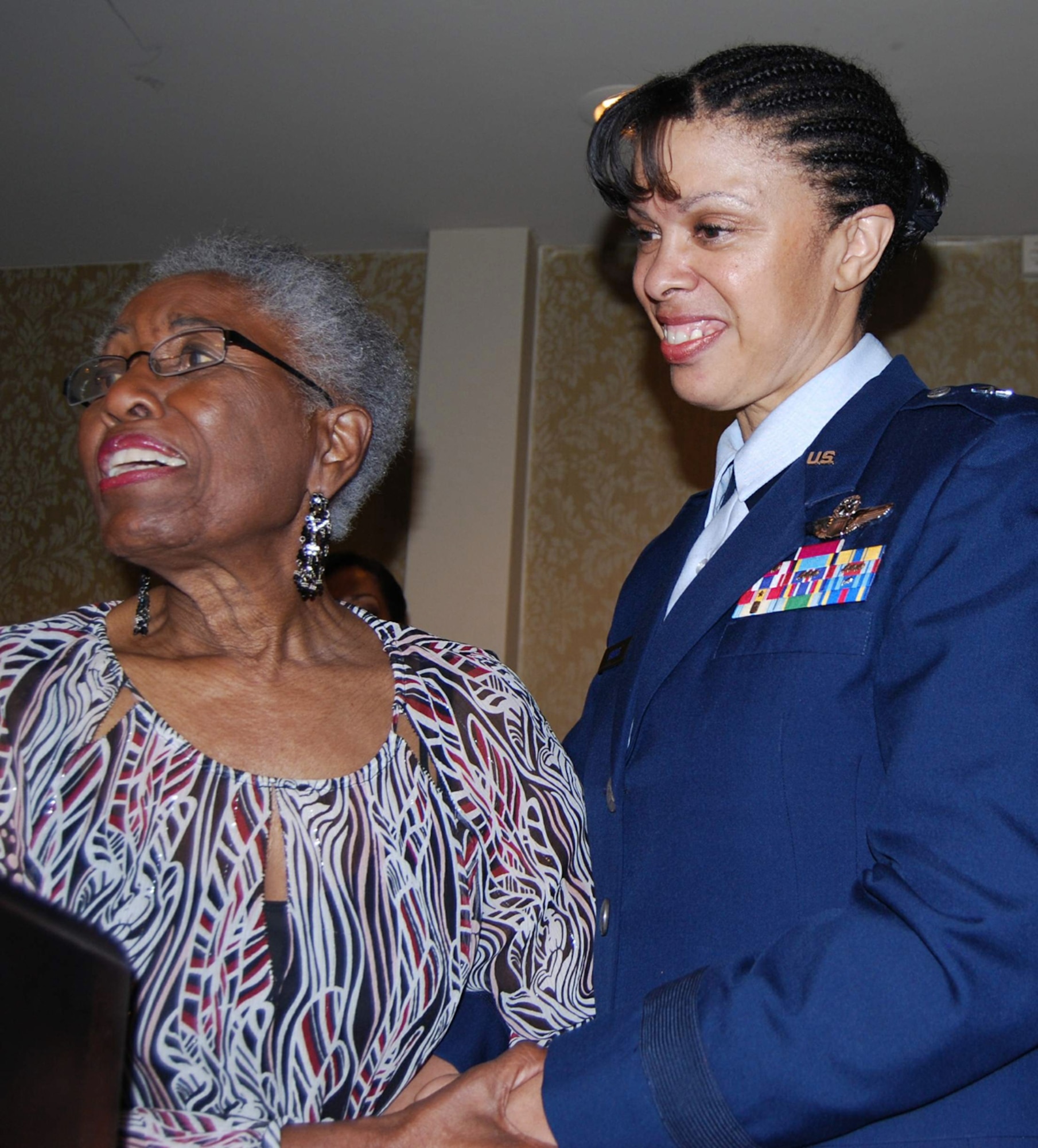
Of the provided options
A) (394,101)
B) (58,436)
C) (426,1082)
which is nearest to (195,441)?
(426,1082)

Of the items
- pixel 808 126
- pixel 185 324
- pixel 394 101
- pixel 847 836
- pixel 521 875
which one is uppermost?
pixel 394 101

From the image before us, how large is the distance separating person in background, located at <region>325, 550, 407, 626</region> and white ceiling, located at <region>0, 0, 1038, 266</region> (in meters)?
1.27

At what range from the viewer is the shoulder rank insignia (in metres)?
1.19

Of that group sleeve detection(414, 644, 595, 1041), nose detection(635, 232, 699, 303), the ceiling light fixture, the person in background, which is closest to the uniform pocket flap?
sleeve detection(414, 644, 595, 1041)

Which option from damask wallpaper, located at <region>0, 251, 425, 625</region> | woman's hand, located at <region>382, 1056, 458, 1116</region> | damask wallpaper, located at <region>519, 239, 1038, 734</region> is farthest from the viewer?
damask wallpaper, located at <region>0, 251, 425, 625</region>

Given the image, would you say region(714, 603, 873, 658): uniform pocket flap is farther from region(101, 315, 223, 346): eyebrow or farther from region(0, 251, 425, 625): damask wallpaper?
region(0, 251, 425, 625): damask wallpaper

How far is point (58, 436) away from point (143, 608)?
11.7 feet

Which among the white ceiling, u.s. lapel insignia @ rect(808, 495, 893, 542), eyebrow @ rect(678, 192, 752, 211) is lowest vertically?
u.s. lapel insignia @ rect(808, 495, 893, 542)

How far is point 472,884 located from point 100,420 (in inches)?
25.2

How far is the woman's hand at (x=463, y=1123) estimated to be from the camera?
3.71ft

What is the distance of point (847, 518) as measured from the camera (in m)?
1.25

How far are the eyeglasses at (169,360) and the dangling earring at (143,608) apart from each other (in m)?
0.21

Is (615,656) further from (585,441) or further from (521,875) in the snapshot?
(585,441)

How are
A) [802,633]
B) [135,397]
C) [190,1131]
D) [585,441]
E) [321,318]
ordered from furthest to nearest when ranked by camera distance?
[585,441] → [321,318] → [135,397] → [802,633] → [190,1131]
